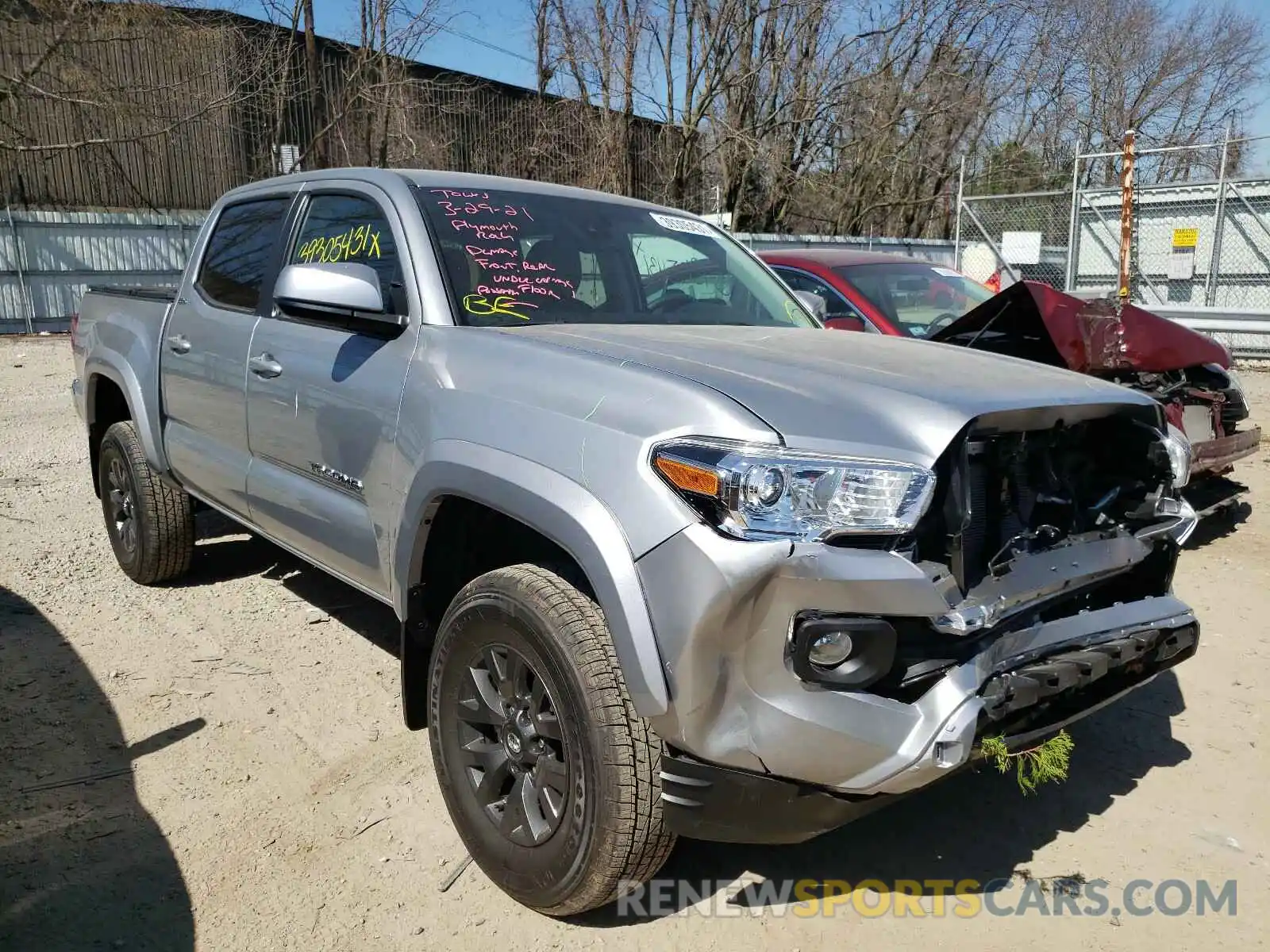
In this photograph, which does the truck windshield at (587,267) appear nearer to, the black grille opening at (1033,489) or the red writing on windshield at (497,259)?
the red writing on windshield at (497,259)

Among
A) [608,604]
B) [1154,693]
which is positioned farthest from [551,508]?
[1154,693]

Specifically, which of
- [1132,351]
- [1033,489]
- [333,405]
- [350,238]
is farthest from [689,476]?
[1132,351]

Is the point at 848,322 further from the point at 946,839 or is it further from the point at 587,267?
the point at 946,839

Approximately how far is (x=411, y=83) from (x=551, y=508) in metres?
21.9

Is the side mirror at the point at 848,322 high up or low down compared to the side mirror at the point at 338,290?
down

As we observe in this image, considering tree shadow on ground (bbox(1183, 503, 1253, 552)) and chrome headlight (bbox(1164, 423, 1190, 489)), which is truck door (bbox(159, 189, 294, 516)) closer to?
chrome headlight (bbox(1164, 423, 1190, 489))

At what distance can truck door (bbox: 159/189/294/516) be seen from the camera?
155 inches

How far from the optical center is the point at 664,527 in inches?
82.7

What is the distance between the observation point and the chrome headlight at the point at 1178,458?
2.79 meters

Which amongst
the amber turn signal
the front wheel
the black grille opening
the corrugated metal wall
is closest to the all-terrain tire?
the front wheel

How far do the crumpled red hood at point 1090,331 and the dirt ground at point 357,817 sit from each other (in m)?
1.35

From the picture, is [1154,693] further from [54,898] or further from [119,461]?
[119,461]

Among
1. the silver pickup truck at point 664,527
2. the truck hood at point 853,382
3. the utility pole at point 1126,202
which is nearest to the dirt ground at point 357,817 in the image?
the silver pickup truck at point 664,527

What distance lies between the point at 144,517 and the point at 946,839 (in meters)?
3.83
